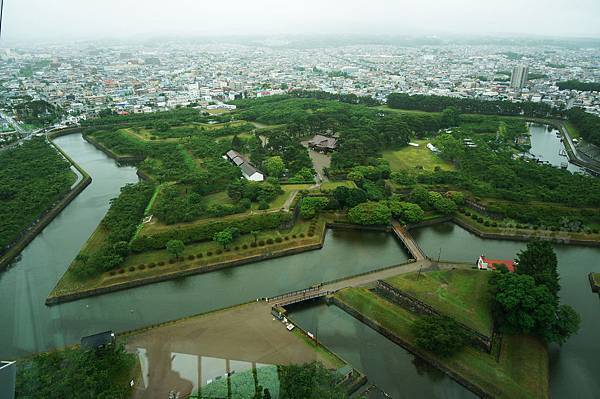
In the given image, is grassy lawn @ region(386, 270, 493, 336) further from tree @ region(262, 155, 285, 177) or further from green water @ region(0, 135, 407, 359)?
tree @ region(262, 155, 285, 177)

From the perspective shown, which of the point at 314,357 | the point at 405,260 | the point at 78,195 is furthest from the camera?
the point at 78,195

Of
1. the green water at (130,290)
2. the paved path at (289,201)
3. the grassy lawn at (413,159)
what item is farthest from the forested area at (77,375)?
the grassy lawn at (413,159)

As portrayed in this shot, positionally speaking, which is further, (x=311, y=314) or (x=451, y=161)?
(x=451, y=161)

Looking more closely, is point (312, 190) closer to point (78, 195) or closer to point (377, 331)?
point (377, 331)

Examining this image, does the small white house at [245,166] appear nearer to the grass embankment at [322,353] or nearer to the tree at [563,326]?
the grass embankment at [322,353]

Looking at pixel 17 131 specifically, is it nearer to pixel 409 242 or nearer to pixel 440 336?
pixel 409 242

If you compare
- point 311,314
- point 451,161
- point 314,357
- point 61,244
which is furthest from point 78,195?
point 451,161
